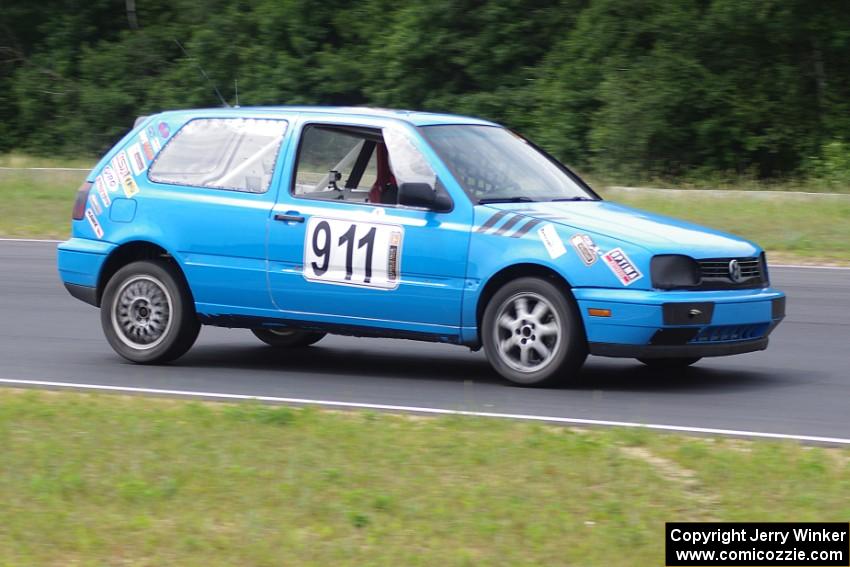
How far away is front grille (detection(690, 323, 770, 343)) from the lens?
28.9ft

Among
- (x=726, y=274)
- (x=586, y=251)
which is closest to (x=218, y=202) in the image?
(x=586, y=251)

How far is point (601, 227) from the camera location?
8.88m

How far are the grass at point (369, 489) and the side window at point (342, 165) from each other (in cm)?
235

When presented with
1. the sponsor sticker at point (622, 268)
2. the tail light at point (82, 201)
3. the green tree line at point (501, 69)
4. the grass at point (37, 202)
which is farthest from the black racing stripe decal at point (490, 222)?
the green tree line at point (501, 69)

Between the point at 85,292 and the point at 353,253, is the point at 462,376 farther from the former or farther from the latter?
the point at 85,292

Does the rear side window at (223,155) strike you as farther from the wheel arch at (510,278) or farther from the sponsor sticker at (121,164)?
the wheel arch at (510,278)

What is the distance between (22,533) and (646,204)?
17.5m

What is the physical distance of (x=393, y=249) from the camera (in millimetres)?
9250

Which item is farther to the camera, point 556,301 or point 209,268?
point 209,268

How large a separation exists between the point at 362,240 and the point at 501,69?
2580 cm

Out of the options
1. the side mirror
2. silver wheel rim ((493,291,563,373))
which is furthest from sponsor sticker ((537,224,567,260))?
the side mirror

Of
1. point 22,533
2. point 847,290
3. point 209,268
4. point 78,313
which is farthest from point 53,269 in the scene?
point 22,533

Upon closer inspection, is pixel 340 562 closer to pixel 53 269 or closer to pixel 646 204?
pixel 53 269

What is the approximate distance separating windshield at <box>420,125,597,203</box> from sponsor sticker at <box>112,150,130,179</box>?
7.40 ft
